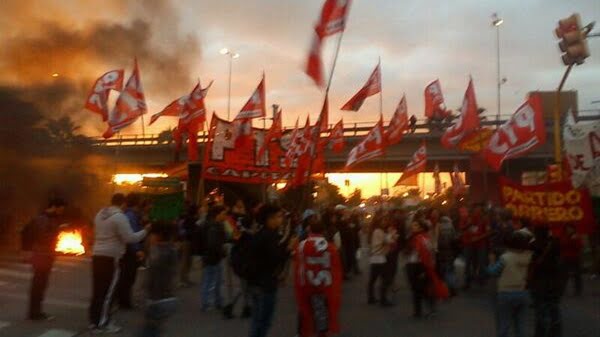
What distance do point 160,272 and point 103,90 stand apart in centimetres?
1331

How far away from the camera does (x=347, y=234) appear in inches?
591

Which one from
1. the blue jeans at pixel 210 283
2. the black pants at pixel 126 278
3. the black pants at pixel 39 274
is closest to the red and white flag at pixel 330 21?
the blue jeans at pixel 210 283

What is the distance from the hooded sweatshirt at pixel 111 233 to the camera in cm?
837

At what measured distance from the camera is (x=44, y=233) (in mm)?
8992

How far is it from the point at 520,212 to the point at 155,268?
491cm

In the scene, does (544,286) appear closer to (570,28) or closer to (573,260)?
(573,260)

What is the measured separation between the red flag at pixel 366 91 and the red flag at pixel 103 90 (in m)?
5.79

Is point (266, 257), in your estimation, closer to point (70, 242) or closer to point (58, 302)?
point (58, 302)

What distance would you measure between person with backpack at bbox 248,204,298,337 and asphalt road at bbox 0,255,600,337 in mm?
1634

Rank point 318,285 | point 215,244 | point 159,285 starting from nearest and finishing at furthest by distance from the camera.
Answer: point 159,285 < point 318,285 < point 215,244

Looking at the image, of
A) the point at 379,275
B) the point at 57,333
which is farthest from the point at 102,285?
the point at 379,275

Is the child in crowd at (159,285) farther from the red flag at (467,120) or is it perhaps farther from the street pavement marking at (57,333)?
the red flag at (467,120)

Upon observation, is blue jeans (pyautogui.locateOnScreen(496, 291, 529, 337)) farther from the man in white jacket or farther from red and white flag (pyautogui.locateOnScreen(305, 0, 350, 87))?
the man in white jacket

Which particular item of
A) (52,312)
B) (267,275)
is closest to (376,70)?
(52,312)
